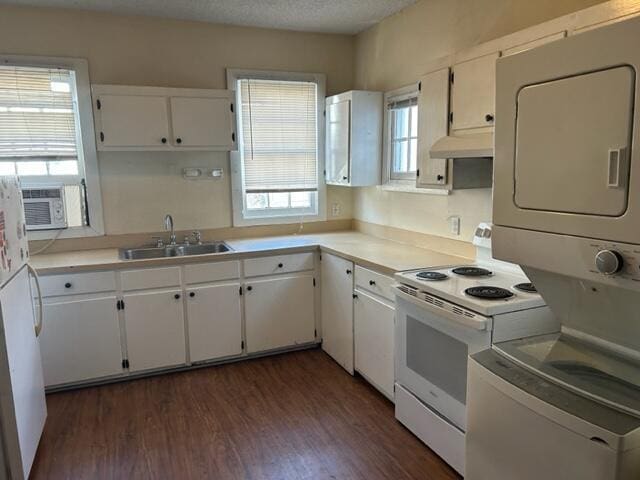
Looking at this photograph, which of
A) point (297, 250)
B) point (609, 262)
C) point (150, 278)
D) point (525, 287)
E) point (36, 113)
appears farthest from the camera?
point (297, 250)

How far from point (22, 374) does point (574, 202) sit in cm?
244

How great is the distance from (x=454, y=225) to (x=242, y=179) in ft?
5.94

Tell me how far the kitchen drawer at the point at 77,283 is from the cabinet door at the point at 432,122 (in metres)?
2.11

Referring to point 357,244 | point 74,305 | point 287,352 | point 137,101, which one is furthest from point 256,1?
point 287,352

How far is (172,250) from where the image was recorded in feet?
11.8

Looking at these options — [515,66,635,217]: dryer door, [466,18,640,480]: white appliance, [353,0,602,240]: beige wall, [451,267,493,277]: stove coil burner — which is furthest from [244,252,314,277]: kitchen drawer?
[515,66,635,217]: dryer door

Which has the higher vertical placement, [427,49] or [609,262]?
[427,49]

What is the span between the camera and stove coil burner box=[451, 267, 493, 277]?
8.00 ft

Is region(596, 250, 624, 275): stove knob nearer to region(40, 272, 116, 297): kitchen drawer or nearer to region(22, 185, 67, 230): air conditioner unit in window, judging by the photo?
region(40, 272, 116, 297): kitchen drawer

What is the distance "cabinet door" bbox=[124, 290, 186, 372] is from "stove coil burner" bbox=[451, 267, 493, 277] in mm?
1881

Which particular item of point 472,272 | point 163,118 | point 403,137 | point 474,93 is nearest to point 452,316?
point 472,272

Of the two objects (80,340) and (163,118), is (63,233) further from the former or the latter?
(163,118)

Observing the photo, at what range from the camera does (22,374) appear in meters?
2.24

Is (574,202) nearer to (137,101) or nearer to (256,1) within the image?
(256,1)
